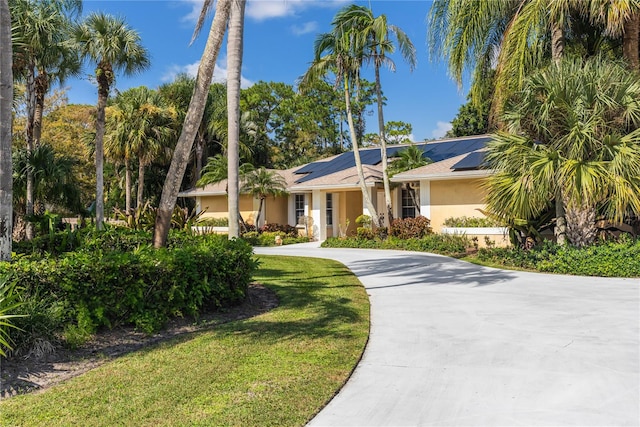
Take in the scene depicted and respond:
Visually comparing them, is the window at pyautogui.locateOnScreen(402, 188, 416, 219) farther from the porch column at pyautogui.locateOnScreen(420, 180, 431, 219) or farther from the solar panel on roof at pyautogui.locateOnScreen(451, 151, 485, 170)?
the solar panel on roof at pyautogui.locateOnScreen(451, 151, 485, 170)

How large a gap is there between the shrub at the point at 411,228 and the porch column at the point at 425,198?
31 centimetres

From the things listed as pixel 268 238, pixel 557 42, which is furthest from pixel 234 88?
pixel 268 238

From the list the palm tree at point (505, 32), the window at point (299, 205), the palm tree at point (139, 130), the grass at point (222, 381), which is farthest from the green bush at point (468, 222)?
the palm tree at point (139, 130)

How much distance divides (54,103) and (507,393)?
37.4 meters

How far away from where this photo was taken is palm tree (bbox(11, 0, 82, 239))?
46.6 ft

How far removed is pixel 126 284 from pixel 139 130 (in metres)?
21.0

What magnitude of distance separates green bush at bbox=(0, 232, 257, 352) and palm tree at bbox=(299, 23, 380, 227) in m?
13.0

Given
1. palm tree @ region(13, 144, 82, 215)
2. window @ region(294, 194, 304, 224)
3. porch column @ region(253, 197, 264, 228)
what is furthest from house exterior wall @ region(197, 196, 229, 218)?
palm tree @ region(13, 144, 82, 215)

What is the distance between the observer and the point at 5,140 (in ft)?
18.3

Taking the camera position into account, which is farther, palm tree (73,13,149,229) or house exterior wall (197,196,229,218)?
house exterior wall (197,196,229,218)

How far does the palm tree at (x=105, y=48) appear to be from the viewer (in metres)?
13.5

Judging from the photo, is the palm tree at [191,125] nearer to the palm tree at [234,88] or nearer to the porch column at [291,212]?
the palm tree at [234,88]

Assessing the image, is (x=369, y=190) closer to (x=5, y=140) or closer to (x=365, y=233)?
(x=365, y=233)

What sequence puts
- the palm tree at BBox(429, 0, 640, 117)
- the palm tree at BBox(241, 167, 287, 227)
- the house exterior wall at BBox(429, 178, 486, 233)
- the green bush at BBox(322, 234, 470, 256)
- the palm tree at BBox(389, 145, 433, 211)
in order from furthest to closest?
the palm tree at BBox(241, 167, 287, 227) < the palm tree at BBox(389, 145, 433, 211) < the house exterior wall at BBox(429, 178, 486, 233) < the green bush at BBox(322, 234, 470, 256) < the palm tree at BBox(429, 0, 640, 117)
